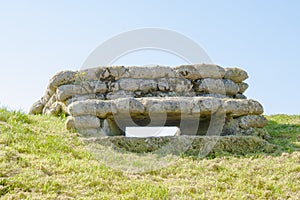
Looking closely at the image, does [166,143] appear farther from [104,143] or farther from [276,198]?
[276,198]

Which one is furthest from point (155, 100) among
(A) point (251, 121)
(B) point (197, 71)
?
(A) point (251, 121)

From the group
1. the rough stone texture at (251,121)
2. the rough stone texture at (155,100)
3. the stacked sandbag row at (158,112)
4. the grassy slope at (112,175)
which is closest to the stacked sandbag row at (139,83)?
the rough stone texture at (155,100)

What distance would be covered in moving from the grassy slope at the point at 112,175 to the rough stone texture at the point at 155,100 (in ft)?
2.63

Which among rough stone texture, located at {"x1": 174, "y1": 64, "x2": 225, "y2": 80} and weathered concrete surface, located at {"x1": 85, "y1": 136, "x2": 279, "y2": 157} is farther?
rough stone texture, located at {"x1": 174, "y1": 64, "x2": 225, "y2": 80}

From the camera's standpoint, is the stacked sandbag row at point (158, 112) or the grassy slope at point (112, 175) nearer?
the grassy slope at point (112, 175)

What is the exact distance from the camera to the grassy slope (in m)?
4.25

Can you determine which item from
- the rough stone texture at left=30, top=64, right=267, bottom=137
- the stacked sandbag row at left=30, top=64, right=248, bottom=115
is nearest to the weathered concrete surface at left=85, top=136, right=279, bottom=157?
the rough stone texture at left=30, top=64, right=267, bottom=137

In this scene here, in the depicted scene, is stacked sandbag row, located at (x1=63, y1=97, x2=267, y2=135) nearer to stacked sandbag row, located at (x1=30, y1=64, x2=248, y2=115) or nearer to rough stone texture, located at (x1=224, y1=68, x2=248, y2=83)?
stacked sandbag row, located at (x1=30, y1=64, x2=248, y2=115)

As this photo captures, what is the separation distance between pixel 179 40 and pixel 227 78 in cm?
158

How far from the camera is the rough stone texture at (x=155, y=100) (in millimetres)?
6773

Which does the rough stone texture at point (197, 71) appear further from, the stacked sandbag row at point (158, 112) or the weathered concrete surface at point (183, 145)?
the weathered concrete surface at point (183, 145)

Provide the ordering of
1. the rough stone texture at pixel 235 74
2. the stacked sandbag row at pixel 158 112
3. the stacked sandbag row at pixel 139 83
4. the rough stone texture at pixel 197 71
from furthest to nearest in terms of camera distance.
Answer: the rough stone texture at pixel 235 74, the rough stone texture at pixel 197 71, the stacked sandbag row at pixel 139 83, the stacked sandbag row at pixel 158 112

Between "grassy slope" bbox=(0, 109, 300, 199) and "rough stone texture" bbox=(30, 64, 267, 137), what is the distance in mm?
802

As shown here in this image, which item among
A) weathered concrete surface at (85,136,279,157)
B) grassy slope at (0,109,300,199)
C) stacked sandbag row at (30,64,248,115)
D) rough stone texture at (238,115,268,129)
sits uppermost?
stacked sandbag row at (30,64,248,115)
